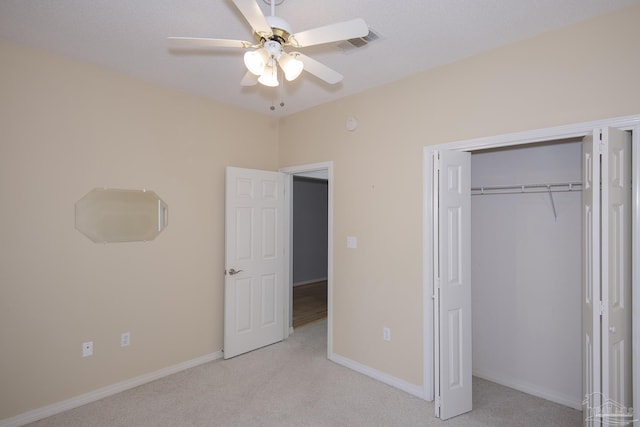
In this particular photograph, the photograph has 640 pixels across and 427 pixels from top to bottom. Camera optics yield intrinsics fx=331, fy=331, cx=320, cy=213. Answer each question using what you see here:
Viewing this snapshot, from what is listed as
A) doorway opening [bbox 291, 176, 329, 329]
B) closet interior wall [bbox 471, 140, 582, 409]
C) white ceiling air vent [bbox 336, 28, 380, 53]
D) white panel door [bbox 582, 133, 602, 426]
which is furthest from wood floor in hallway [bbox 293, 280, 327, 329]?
white ceiling air vent [bbox 336, 28, 380, 53]

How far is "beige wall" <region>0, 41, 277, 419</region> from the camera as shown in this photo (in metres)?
2.49

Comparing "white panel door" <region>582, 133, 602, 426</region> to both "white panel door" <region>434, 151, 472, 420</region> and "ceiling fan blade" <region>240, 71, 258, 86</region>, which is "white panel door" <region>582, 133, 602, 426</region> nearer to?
"white panel door" <region>434, 151, 472, 420</region>

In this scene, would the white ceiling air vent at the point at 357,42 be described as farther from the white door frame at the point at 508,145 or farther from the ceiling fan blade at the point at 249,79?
the white door frame at the point at 508,145

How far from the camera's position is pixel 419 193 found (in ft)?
9.62

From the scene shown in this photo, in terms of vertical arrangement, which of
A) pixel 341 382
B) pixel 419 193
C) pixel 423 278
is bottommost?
pixel 341 382

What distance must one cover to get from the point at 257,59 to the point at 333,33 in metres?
0.38

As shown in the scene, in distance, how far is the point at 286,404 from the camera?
2.73m

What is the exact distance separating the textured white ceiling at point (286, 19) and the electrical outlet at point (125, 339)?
238cm

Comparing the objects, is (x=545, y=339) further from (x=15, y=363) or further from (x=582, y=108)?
(x=15, y=363)

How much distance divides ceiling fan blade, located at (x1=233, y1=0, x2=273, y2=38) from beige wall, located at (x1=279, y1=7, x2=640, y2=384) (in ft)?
5.98

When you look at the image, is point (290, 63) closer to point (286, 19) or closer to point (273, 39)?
point (273, 39)

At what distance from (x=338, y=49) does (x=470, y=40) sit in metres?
0.96

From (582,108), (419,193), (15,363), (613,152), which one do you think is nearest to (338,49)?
(419,193)

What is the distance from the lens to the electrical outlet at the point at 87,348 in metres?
2.78
